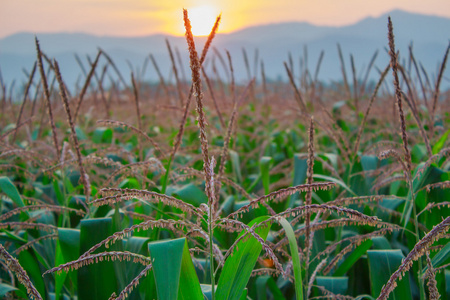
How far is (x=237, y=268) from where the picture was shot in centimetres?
104

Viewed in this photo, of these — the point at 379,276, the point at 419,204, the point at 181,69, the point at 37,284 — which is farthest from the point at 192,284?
the point at 181,69

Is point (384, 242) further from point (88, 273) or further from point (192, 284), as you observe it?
point (88, 273)

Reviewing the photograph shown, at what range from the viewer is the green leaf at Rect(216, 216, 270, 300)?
40.5 inches

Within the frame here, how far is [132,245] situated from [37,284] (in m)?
0.48

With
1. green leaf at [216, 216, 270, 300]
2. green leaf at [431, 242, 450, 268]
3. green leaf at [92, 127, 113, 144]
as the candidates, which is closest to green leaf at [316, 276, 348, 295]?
green leaf at [431, 242, 450, 268]

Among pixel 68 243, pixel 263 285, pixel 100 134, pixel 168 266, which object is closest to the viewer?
pixel 168 266

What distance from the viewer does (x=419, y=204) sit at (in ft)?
6.47

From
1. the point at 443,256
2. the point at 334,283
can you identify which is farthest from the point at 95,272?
the point at 443,256

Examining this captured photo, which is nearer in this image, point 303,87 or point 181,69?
point 181,69

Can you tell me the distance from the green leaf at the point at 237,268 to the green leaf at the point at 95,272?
0.46m

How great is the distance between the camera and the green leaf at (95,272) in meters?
1.32

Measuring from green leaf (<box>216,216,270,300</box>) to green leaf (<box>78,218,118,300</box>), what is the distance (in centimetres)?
46

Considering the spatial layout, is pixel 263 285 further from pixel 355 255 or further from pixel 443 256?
pixel 443 256

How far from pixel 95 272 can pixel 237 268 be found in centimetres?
53
